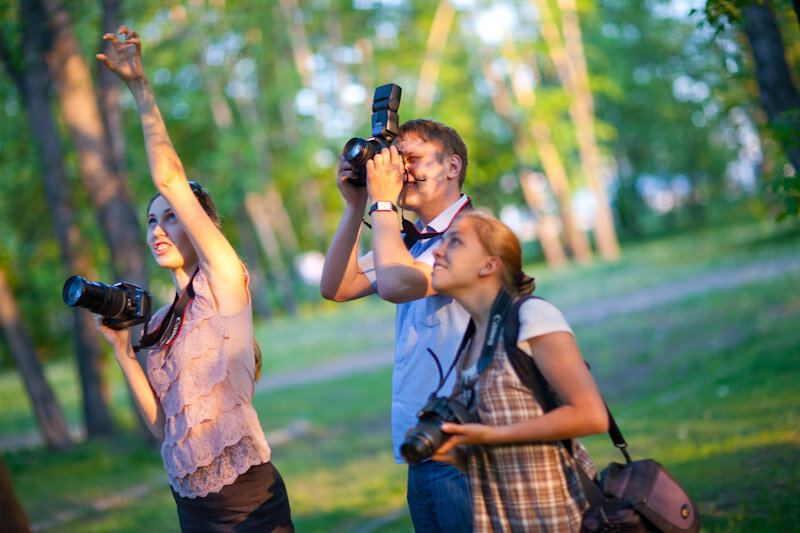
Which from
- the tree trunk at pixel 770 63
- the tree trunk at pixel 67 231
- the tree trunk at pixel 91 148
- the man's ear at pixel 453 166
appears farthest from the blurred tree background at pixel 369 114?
the man's ear at pixel 453 166

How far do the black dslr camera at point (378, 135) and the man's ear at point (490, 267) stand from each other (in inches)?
27.1

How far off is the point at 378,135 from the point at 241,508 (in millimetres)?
1456

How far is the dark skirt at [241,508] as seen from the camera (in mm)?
3125

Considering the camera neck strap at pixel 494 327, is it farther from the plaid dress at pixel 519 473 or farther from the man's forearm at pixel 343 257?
the man's forearm at pixel 343 257

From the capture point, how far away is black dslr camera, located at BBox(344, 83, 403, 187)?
3135 mm

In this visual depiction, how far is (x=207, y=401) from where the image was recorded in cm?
314

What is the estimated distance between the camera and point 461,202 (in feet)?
10.6

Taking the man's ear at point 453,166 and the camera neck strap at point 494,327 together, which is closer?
the camera neck strap at point 494,327

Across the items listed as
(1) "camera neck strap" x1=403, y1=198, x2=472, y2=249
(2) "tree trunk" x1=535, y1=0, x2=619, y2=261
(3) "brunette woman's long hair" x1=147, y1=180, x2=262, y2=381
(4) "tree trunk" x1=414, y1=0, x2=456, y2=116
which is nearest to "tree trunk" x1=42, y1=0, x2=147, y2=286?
(3) "brunette woman's long hair" x1=147, y1=180, x2=262, y2=381

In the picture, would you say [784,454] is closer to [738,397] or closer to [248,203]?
[738,397]

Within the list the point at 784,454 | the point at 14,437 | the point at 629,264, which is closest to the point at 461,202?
the point at 784,454

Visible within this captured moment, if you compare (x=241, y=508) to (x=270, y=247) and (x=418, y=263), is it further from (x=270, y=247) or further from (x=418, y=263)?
(x=270, y=247)

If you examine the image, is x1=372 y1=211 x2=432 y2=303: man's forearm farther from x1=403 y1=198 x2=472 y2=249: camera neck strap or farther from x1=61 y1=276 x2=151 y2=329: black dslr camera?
x1=61 y1=276 x2=151 y2=329: black dslr camera

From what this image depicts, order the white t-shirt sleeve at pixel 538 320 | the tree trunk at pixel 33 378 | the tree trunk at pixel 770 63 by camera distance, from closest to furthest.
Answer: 1. the white t-shirt sleeve at pixel 538 320
2. the tree trunk at pixel 770 63
3. the tree trunk at pixel 33 378
